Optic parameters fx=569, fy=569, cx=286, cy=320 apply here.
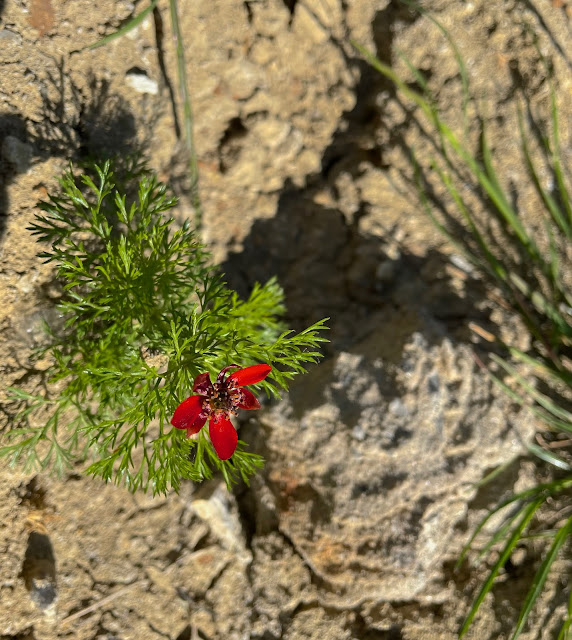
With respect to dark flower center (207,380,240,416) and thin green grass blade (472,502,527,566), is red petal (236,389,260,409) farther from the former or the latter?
thin green grass blade (472,502,527,566)

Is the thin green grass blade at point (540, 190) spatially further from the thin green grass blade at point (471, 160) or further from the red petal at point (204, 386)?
the red petal at point (204, 386)

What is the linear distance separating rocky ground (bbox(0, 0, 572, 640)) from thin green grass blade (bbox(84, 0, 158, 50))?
44 mm

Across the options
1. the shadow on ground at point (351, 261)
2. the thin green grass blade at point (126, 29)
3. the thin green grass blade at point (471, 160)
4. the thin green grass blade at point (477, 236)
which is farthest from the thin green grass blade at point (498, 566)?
the thin green grass blade at point (126, 29)

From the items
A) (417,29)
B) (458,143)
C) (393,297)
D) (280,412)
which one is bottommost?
(280,412)

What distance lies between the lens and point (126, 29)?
205cm

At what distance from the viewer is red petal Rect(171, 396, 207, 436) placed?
148 cm

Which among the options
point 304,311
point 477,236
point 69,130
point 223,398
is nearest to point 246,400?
point 223,398

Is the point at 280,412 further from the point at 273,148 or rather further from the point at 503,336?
the point at 273,148

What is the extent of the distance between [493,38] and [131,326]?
2147 millimetres

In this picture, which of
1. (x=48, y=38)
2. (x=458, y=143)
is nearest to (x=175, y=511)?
(x=48, y=38)

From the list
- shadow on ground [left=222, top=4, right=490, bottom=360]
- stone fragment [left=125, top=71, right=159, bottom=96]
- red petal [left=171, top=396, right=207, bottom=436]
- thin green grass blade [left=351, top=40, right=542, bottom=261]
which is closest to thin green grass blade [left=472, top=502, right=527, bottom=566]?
shadow on ground [left=222, top=4, right=490, bottom=360]

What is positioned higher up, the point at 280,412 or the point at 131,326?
the point at 131,326

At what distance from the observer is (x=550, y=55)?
8.68ft

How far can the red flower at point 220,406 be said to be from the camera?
1489mm
